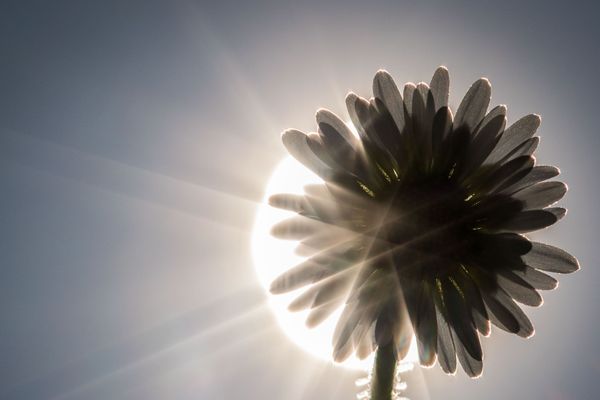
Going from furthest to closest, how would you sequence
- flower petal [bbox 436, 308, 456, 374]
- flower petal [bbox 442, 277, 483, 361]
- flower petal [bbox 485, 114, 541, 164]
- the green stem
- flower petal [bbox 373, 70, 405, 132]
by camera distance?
1. flower petal [bbox 373, 70, 405, 132]
2. flower petal [bbox 485, 114, 541, 164]
3. flower petal [bbox 436, 308, 456, 374]
4. flower petal [bbox 442, 277, 483, 361]
5. the green stem

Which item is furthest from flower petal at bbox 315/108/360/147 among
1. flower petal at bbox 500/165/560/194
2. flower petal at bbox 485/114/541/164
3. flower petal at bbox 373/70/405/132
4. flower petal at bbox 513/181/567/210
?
flower petal at bbox 513/181/567/210

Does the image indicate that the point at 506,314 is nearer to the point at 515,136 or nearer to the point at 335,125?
the point at 515,136

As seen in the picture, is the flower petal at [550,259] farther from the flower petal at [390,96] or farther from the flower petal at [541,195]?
the flower petal at [390,96]

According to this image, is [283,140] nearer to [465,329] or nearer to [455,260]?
[455,260]

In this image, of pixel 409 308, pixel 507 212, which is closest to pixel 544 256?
pixel 507 212

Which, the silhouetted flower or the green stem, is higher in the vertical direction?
the silhouetted flower

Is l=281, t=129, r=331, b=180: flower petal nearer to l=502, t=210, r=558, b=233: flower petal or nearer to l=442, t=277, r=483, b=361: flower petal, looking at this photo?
l=442, t=277, r=483, b=361: flower petal

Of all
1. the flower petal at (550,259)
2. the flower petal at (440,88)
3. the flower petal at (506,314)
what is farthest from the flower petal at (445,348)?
the flower petal at (440,88)

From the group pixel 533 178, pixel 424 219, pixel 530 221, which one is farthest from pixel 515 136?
pixel 424 219
